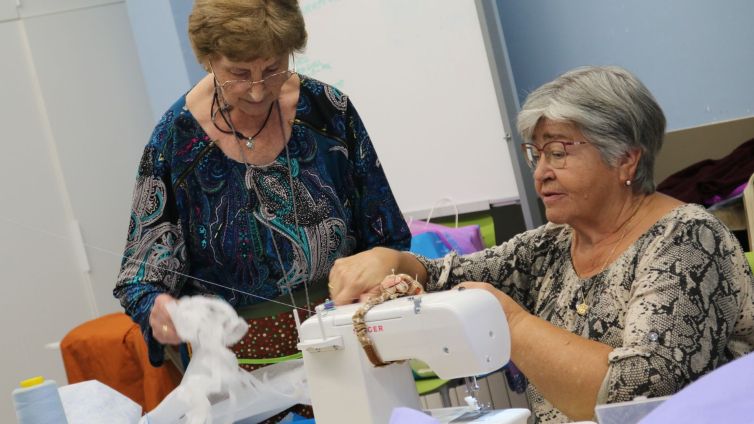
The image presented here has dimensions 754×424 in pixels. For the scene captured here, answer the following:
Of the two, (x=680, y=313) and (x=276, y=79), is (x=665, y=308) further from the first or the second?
(x=276, y=79)

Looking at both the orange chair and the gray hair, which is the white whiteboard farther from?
the gray hair

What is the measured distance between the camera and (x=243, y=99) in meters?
2.19

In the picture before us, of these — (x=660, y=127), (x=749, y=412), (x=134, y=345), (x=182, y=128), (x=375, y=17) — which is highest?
(x=375, y=17)

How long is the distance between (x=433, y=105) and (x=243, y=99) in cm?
185

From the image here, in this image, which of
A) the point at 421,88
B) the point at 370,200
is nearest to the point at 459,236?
the point at 421,88

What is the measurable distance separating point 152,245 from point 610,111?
3.11 ft

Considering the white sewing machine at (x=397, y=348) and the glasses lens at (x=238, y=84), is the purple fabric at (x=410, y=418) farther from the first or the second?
the glasses lens at (x=238, y=84)

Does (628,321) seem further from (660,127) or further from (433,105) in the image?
(433,105)

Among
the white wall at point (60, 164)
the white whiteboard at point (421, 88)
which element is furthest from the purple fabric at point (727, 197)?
the white wall at point (60, 164)

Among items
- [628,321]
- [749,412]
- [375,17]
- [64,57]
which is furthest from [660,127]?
[64,57]

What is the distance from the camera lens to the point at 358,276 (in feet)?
6.38

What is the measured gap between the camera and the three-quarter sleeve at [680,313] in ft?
5.65

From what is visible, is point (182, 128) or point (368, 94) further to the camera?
point (368, 94)

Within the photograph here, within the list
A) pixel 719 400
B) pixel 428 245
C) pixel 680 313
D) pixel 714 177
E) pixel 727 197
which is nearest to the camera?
pixel 719 400
